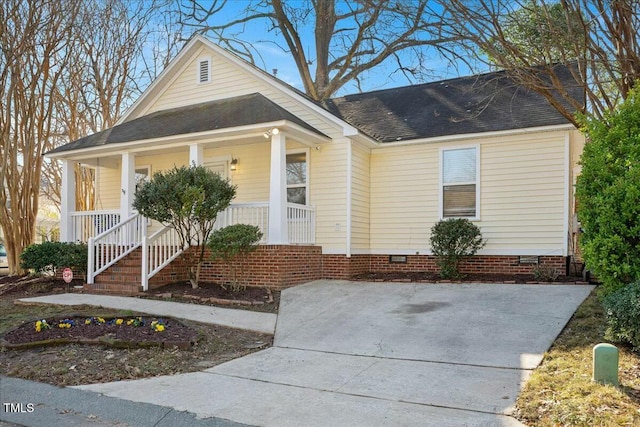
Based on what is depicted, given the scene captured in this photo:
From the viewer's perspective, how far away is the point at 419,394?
4527 mm

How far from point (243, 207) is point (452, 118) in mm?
5398

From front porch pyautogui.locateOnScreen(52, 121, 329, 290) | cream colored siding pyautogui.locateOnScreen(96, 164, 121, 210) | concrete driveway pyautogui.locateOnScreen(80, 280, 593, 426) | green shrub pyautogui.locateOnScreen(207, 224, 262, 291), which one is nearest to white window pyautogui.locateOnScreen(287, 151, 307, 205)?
front porch pyautogui.locateOnScreen(52, 121, 329, 290)

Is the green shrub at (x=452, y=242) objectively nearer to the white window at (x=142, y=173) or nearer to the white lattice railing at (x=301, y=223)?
the white lattice railing at (x=301, y=223)

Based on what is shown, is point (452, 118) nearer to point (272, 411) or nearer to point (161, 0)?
point (272, 411)

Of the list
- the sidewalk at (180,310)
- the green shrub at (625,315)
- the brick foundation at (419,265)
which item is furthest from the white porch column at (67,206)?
the green shrub at (625,315)

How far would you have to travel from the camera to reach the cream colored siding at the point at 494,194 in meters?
10.7

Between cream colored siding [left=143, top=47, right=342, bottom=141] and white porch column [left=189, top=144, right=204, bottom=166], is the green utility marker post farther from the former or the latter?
white porch column [left=189, top=144, right=204, bottom=166]

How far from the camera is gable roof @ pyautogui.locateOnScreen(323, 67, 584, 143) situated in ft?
37.0

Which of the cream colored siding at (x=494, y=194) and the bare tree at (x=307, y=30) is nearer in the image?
the cream colored siding at (x=494, y=194)

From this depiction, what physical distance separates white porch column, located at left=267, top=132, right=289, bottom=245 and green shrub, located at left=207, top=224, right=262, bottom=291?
0.42 m

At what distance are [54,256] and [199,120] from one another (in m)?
4.51

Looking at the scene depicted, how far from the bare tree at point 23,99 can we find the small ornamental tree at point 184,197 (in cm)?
646

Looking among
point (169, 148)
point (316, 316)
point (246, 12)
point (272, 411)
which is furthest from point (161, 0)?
point (272, 411)

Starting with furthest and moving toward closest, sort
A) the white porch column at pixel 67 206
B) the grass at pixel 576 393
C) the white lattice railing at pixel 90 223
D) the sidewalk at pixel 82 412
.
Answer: the white porch column at pixel 67 206, the white lattice railing at pixel 90 223, the sidewalk at pixel 82 412, the grass at pixel 576 393
